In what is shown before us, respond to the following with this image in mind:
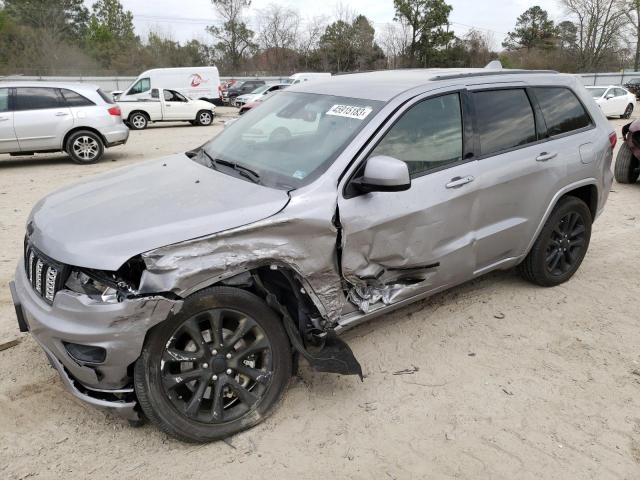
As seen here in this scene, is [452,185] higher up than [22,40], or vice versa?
[22,40]

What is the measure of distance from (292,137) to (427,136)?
0.87 meters

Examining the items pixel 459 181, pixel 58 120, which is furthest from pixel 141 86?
pixel 459 181

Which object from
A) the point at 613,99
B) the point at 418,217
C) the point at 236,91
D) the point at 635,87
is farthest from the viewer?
the point at 635,87

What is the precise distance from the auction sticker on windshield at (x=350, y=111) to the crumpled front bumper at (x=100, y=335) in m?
1.60

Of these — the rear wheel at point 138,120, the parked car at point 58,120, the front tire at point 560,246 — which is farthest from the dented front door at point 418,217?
the rear wheel at point 138,120

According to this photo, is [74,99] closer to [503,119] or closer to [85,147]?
[85,147]

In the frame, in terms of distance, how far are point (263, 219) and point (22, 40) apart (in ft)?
166

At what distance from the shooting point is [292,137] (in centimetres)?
344

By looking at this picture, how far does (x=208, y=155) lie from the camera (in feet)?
12.3

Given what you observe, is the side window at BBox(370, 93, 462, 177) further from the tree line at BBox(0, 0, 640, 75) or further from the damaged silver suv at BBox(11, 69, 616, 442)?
the tree line at BBox(0, 0, 640, 75)

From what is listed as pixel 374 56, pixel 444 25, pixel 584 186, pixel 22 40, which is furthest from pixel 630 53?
pixel 584 186

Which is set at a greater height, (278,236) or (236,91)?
(236,91)

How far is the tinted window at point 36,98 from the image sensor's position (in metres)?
10.1

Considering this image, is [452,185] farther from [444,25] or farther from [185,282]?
[444,25]
